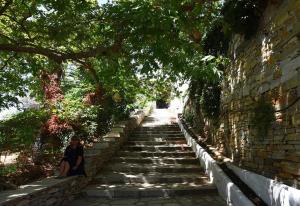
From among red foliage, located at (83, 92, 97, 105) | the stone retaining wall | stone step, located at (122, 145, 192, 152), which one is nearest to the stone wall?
stone step, located at (122, 145, 192, 152)

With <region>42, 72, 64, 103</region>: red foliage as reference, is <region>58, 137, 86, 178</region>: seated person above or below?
below

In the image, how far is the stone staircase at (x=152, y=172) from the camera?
763 centimetres

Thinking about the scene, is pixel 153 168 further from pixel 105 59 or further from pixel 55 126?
pixel 55 126

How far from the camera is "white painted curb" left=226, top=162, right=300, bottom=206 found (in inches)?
177

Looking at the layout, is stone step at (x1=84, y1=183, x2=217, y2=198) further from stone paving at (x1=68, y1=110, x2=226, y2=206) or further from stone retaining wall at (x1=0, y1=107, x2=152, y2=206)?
stone retaining wall at (x1=0, y1=107, x2=152, y2=206)

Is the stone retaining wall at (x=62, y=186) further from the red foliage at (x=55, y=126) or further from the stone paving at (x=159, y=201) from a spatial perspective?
the red foliage at (x=55, y=126)

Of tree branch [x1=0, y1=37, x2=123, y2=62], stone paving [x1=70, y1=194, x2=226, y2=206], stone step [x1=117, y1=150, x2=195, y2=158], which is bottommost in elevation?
stone paving [x1=70, y1=194, x2=226, y2=206]

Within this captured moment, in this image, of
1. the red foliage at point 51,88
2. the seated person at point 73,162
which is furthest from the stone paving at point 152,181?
the red foliage at point 51,88

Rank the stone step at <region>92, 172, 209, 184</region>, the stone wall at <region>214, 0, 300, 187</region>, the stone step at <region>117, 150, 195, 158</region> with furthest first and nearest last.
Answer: the stone step at <region>117, 150, 195, 158</region> → the stone step at <region>92, 172, 209, 184</region> → the stone wall at <region>214, 0, 300, 187</region>

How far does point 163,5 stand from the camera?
6.92 m

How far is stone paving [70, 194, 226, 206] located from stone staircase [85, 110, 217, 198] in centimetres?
23

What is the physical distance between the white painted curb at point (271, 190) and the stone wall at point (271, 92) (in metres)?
0.39

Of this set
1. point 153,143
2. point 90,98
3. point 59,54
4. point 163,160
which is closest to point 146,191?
point 163,160

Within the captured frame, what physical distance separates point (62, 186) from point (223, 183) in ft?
10.7
